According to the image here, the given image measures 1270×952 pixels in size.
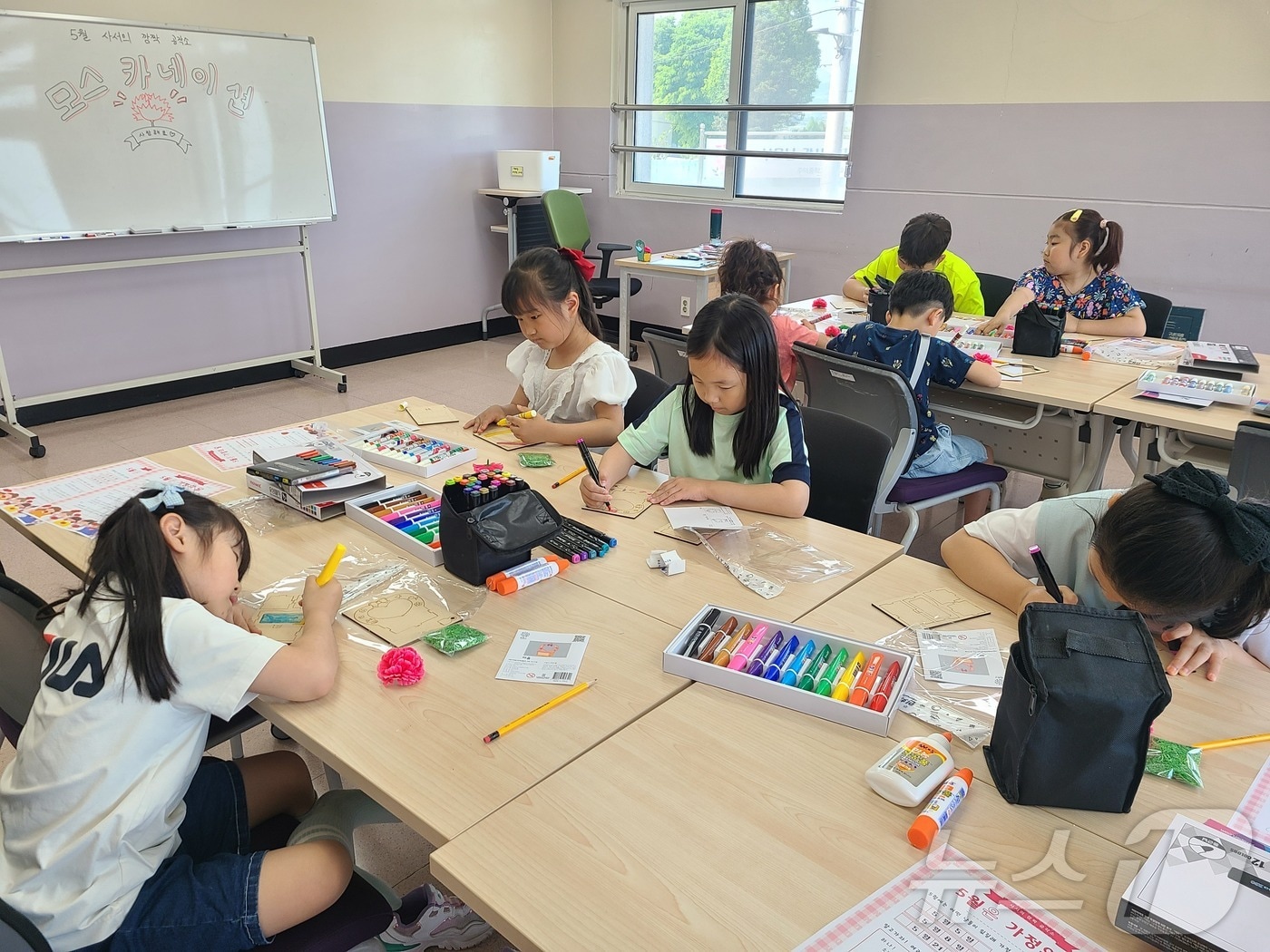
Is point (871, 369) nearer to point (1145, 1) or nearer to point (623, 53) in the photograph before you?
point (1145, 1)

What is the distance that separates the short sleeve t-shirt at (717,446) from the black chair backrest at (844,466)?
0.13 meters

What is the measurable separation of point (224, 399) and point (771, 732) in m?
4.45

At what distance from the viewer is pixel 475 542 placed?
139 centimetres

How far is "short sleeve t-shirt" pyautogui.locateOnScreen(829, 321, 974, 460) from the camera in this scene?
101 inches

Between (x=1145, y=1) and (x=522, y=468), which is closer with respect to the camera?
(x=522, y=468)

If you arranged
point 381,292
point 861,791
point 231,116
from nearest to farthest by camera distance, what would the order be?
point 861,791 → point 231,116 → point 381,292

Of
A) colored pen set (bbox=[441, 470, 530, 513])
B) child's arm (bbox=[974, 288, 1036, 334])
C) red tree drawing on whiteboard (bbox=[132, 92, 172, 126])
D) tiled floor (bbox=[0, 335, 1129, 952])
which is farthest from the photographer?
red tree drawing on whiteboard (bbox=[132, 92, 172, 126])

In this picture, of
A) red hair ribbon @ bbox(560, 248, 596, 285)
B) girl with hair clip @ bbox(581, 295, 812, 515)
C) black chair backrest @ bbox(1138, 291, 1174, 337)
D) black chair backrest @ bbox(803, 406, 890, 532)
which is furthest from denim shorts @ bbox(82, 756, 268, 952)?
black chair backrest @ bbox(1138, 291, 1174, 337)

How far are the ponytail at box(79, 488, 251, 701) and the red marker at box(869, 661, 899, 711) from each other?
0.89 meters

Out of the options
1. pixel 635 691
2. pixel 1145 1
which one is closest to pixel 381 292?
pixel 1145 1

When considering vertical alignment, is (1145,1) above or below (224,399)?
above

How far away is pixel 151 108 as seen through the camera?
13.1 feet

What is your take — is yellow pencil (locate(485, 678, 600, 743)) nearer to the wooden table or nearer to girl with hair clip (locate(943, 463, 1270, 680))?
the wooden table

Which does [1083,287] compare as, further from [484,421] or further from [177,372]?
[177,372]
